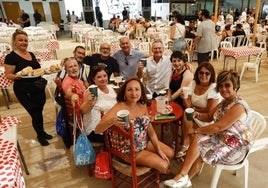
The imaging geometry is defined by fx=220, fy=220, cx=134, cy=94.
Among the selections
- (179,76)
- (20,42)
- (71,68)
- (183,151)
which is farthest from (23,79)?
(183,151)

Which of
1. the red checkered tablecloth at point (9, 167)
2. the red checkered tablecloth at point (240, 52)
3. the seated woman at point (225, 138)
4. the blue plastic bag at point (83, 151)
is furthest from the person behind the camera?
the red checkered tablecloth at point (240, 52)

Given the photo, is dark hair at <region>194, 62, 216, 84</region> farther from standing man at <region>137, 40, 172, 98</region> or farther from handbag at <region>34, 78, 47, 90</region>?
handbag at <region>34, 78, 47, 90</region>

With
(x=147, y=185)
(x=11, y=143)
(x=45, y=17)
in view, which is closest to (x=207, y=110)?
(x=147, y=185)

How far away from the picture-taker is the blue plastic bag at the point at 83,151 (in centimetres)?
183

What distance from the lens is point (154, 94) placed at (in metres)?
2.82

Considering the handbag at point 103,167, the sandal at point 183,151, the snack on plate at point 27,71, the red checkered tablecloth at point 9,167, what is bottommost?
the sandal at point 183,151

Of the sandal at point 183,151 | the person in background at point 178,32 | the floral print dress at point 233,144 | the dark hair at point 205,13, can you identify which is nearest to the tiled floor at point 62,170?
the sandal at point 183,151

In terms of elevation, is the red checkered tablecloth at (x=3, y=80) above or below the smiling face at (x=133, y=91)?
below

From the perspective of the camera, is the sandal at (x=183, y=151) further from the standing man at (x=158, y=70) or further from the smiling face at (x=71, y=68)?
the smiling face at (x=71, y=68)

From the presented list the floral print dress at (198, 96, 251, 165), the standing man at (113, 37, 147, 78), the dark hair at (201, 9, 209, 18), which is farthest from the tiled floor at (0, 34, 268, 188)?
the dark hair at (201, 9, 209, 18)

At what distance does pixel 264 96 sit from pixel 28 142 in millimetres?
3814

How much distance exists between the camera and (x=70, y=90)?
2.09 m

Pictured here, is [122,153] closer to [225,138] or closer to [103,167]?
[103,167]

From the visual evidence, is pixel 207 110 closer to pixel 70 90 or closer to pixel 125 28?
pixel 70 90
